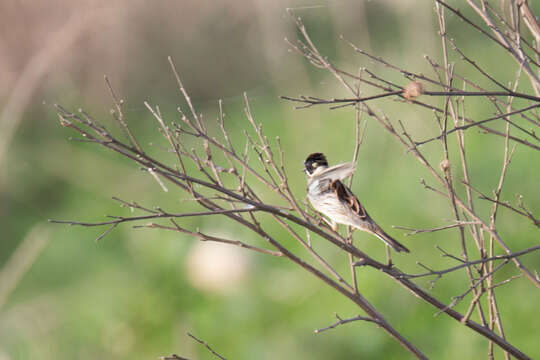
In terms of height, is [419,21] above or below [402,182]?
above

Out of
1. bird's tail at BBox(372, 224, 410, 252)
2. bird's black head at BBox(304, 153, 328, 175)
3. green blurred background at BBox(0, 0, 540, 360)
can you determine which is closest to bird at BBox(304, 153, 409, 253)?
bird's tail at BBox(372, 224, 410, 252)

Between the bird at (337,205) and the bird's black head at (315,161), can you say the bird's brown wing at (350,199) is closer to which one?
the bird at (337,205)

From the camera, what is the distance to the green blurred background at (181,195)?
13.4 ft

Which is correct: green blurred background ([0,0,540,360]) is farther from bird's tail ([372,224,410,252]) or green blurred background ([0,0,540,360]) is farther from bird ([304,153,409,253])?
bird's tail ([372,224,410,252])

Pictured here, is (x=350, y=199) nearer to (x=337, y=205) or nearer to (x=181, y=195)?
(x=337, y=205)

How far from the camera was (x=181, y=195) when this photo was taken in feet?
22.0

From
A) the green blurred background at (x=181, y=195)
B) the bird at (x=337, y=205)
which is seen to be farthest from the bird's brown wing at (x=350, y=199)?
the green blurred background at (x=181, y=195)

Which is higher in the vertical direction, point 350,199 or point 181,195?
point 181,195

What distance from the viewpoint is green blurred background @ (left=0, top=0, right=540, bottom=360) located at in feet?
13.4

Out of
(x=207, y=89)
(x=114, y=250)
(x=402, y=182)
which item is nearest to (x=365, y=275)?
(x=402, y=182)

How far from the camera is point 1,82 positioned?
653cm

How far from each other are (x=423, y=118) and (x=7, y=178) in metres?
4.29

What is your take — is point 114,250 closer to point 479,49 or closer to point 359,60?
point 359,60

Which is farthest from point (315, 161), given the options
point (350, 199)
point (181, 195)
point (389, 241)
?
point (181, 195)
